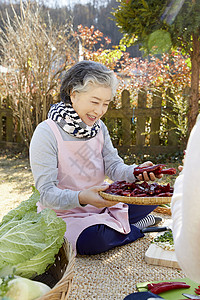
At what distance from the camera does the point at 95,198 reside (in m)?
2.21

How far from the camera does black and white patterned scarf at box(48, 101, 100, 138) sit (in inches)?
99.7

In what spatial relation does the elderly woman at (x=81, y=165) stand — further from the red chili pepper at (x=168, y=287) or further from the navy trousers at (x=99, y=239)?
the red chili pepper at (x=168, y=287)

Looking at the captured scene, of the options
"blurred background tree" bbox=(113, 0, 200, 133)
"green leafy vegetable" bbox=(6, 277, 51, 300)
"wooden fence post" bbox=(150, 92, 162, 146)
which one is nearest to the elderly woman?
"green leafy vegetable" bbox=(6, 277, 51, 300)

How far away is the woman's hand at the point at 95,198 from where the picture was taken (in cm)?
220

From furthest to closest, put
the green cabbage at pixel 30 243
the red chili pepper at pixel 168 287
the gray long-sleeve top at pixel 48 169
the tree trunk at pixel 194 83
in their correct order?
the tree trunk at pixel 194 83
the gray long-sleeve top at pixel 48 169
the red chili pepper at pixel 168 287
the green cabbage at pixel 30 243

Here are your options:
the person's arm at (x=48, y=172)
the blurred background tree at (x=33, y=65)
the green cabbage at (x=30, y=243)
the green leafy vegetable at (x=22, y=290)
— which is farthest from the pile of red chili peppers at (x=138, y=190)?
the blurred background tree at (x=33, y=65)

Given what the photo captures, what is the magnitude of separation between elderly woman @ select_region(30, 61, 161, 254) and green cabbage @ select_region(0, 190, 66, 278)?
1.63 feet

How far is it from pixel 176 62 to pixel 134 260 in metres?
6.05

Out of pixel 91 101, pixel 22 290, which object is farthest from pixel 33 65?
pixel 22 290

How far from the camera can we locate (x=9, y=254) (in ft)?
5.17

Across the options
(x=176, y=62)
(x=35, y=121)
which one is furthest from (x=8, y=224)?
(x=176, y=62)

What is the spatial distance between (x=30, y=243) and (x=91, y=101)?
1185mm

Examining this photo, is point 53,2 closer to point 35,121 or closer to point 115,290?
point 35,121

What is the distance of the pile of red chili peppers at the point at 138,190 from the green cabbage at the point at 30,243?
1.84 ft
